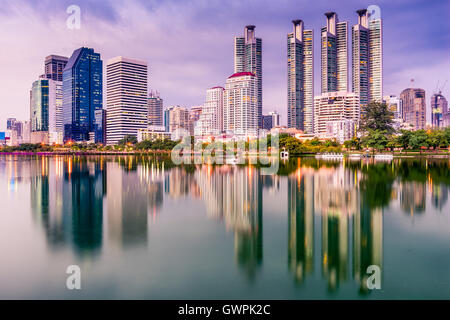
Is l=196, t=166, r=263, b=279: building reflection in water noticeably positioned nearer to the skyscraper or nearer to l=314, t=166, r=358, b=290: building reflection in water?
l=314, t=166, r=358, b=290: building reflection in water

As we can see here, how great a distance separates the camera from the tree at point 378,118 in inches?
3558

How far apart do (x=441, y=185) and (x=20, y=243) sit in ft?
88.6

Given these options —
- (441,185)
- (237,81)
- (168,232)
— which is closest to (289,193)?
(168,232)

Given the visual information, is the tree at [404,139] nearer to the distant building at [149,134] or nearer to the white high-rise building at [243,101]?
the white high-rise building at [243,101]

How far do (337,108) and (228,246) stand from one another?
575 ft

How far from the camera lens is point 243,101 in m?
192

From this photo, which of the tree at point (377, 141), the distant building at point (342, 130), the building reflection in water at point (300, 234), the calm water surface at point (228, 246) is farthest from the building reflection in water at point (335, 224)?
the distant building at point (342, 130)

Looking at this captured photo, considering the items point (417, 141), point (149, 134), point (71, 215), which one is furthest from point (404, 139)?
point (149, 134)

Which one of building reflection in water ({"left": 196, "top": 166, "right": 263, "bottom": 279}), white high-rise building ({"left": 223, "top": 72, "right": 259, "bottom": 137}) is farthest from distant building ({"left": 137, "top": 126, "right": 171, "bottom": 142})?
building reflection in water ({"left": 196, "top": 166, "right": 263, "bottom": 279})

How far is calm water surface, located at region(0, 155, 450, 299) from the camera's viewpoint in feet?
27.0

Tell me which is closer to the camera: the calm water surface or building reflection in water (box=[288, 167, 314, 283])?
the calm water surface

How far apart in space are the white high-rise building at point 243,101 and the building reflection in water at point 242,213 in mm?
164530

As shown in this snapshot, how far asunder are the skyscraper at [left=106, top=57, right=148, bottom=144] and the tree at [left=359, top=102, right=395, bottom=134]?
127370 millimetres

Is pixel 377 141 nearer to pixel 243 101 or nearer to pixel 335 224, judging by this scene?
pixel 335 224
